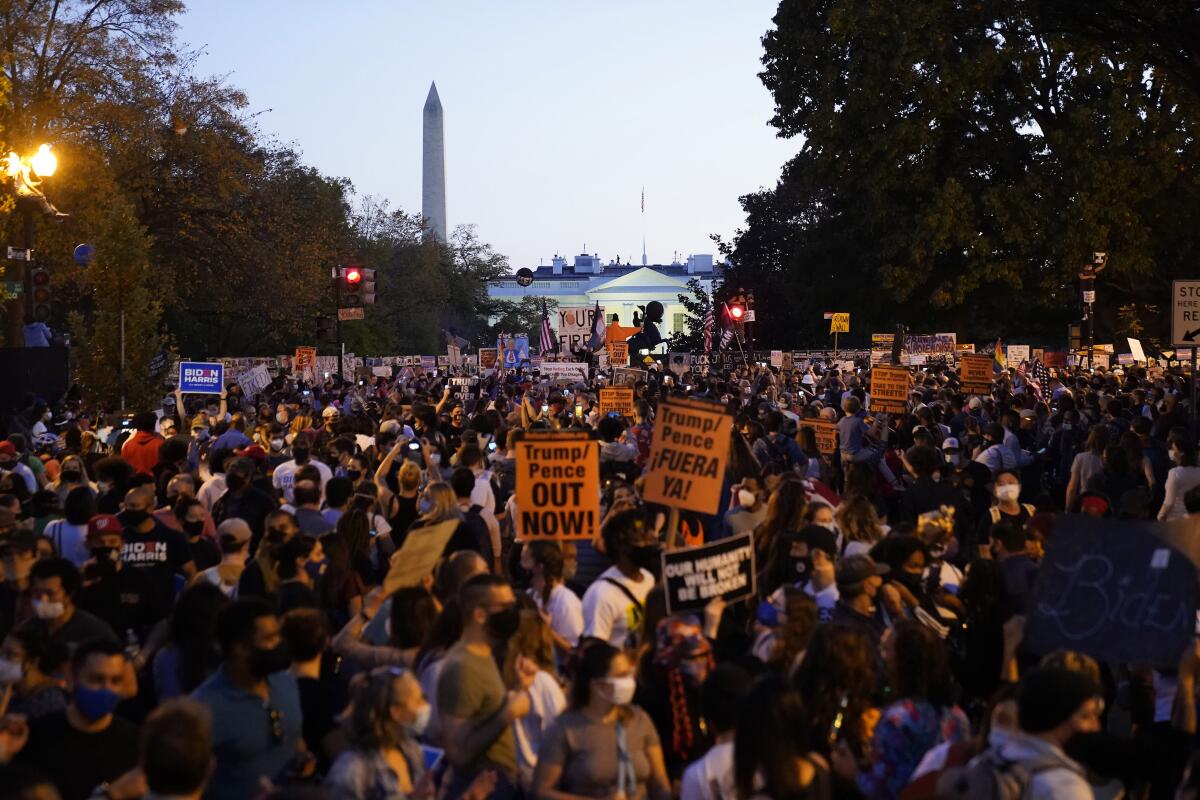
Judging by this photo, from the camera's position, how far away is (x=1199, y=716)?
674cm

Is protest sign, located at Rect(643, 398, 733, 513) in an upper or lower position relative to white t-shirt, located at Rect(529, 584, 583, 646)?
upper

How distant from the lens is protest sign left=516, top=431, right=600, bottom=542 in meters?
9.15

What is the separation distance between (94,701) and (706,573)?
2.73 meters

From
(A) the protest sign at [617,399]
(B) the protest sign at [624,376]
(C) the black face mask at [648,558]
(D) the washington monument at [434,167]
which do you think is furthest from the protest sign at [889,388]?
(D) the washington monument at [434,167]

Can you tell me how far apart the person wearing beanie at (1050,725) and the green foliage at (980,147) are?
107ft

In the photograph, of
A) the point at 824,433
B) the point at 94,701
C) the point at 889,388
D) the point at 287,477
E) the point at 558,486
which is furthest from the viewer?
the point at 889,388

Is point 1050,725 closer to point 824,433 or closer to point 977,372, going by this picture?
point 824,433

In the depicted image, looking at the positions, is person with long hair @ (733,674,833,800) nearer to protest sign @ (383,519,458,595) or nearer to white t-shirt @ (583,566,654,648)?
white t-shirt @ (583,566,654,648)

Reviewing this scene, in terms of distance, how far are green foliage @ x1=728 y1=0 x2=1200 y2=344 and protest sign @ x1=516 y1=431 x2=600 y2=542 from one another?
28.8 meters

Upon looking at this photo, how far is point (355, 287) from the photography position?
30.6 metres

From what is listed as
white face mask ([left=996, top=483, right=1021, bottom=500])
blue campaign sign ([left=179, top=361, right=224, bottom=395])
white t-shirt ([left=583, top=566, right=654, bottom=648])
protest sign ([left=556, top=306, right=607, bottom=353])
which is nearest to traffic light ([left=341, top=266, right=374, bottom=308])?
protest sign ([left=556, top=306, right=607, bottom=353])

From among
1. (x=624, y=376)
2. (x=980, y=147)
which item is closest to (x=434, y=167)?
(x=980, y=147)

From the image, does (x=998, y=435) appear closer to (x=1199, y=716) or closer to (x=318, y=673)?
(x=1199, y=716)

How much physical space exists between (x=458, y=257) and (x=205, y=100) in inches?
2278
